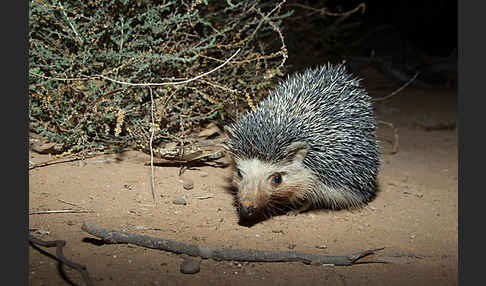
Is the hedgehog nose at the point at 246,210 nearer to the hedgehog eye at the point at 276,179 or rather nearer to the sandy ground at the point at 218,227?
the sandy ground at the point at 218,227

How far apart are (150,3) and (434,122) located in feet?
17.0

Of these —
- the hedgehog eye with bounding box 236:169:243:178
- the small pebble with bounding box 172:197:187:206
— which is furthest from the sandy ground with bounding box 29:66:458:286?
the hedgehog eye with bounding box 236:169:243:178

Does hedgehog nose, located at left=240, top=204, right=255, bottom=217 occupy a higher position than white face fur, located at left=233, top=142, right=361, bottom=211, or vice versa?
white face fur, located at left=233, top=142, right=361, bottom=211

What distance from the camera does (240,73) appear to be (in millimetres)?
5855

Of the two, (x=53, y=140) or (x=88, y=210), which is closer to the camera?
(x=88, y=210)

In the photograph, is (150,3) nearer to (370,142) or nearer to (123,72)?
(123,72)

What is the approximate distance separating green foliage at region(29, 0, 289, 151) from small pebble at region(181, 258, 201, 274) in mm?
1572

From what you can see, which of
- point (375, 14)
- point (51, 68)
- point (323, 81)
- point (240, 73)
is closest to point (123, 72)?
point (51, 68)

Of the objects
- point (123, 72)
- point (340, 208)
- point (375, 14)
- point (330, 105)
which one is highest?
point (375, 14)

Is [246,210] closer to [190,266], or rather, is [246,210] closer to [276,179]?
[276,179]

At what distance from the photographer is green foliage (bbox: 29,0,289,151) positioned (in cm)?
460

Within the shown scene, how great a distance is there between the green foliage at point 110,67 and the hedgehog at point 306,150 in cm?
42

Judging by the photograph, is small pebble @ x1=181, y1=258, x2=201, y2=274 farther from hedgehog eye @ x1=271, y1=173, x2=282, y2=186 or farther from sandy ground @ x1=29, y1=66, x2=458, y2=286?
hedgehog eye @ x1=271, y1=173, x2=282, y2=186

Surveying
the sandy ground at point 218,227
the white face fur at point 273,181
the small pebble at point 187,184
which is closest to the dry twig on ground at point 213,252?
the sandy ground at point 218,227
